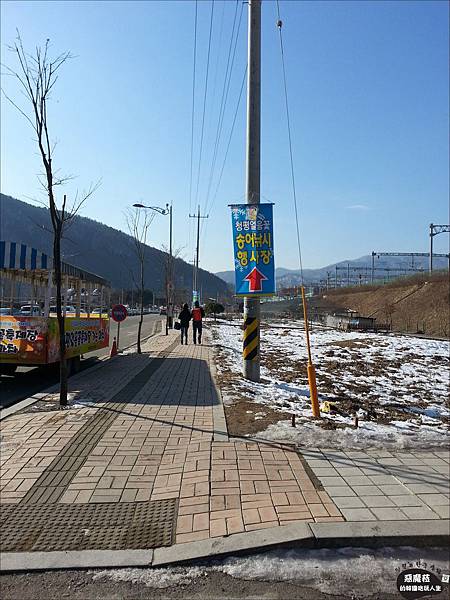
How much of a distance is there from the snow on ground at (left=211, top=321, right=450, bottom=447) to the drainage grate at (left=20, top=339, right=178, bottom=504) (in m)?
2.04

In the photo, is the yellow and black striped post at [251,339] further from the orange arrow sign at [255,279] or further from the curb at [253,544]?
the curb at [253,544]

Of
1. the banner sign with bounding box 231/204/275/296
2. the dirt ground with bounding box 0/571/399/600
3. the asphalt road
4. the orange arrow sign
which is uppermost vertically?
the banner sign with bounding box 231/204/275/296

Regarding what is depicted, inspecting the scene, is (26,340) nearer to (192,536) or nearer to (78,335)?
(78,335)

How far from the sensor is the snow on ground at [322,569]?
10.5 feet

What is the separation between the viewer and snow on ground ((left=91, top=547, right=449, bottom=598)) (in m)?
3.21

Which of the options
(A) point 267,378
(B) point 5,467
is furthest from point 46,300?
(B) point 5,467

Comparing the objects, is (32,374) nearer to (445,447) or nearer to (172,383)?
(172,383)

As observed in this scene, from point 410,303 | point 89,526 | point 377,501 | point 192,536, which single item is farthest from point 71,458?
point 410,303

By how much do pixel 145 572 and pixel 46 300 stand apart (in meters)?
8.50

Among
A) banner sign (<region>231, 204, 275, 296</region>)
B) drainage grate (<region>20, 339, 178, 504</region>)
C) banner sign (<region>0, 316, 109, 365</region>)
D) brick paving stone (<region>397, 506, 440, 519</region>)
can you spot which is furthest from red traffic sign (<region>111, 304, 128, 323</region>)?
brick paving stone (<region>397, 506, 440, 519</region>)

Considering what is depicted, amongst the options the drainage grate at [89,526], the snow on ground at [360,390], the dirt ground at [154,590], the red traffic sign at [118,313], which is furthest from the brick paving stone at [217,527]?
the red traffic sign at [118,313]

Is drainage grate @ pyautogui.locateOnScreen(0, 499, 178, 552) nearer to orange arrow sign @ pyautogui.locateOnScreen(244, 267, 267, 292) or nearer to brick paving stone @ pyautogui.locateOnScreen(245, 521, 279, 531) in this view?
brick paving stone @ pyautogui.locateOnScreen(245, 521, 279, 531)

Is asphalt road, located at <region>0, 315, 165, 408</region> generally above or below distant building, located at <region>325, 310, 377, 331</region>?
below

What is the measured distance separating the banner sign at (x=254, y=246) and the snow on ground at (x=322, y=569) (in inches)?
264
